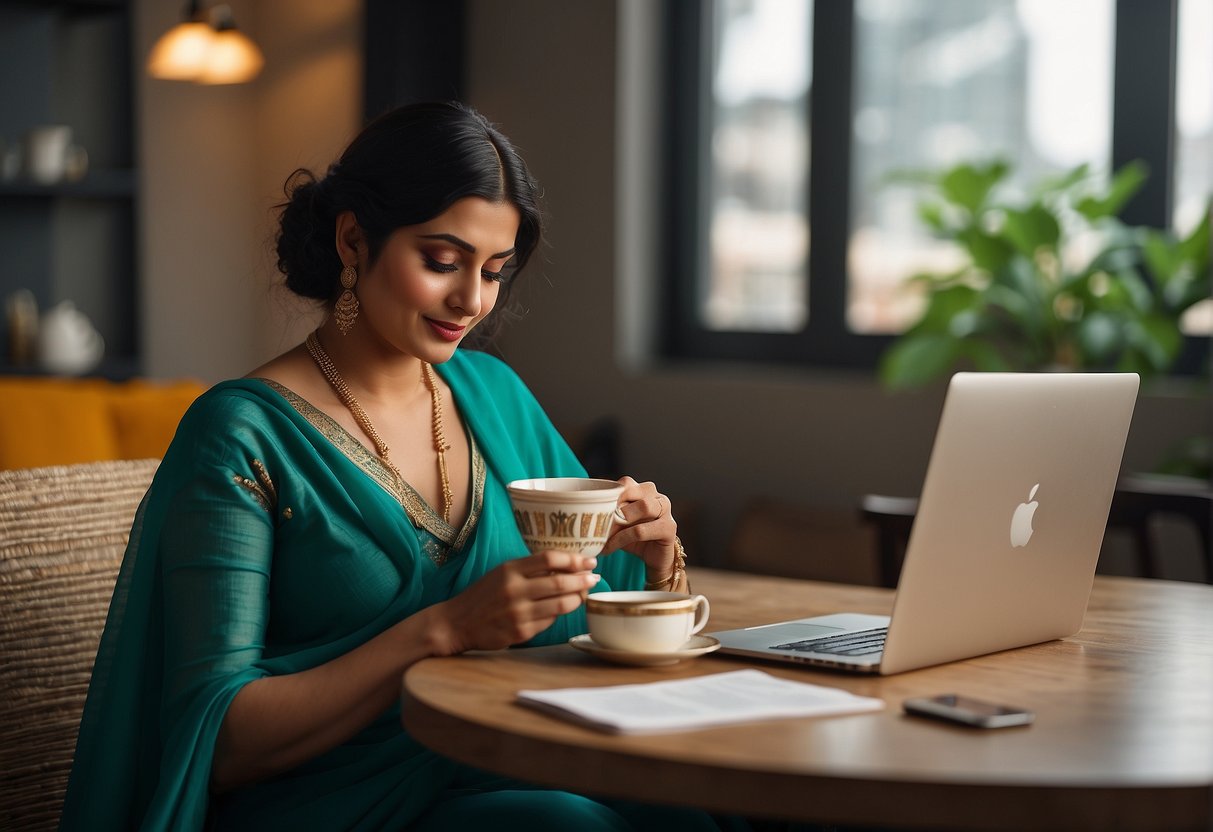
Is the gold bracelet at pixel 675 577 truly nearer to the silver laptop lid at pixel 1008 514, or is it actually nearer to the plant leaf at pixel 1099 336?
the silver laptop lid at pixel 1008 514

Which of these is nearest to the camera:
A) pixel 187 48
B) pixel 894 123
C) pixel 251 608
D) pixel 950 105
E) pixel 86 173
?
pixel 251 608

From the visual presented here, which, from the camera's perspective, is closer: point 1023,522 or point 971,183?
point 1023,522

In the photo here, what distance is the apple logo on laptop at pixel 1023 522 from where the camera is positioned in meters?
1.42

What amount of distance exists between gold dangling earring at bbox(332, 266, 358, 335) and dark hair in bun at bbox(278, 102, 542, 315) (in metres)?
0.03

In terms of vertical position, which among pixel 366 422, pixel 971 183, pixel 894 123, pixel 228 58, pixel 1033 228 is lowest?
pixel 366 422

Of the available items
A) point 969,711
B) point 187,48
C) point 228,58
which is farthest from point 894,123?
point 969,711

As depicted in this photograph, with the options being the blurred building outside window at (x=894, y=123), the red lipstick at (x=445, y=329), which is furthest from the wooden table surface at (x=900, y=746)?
the blurred building outside window at (x=894, y=123)

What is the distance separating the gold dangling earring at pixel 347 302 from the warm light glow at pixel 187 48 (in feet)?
10.3

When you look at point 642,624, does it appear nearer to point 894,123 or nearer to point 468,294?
point 468,294

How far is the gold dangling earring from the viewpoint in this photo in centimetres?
172

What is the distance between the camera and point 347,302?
5.66 feet

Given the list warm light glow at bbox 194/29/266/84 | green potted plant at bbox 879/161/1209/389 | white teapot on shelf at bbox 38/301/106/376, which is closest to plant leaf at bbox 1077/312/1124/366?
green potted plant at bbox 879/161/1209/389

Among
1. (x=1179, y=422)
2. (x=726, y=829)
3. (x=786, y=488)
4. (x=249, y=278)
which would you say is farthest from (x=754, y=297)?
(x=726, y=829)

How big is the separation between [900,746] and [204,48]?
3998 mm
